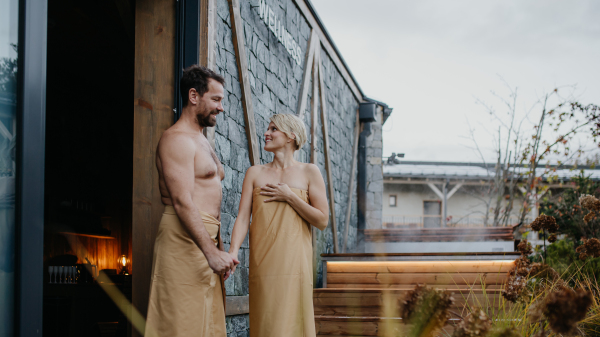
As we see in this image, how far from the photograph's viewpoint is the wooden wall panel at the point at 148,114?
3240 mm

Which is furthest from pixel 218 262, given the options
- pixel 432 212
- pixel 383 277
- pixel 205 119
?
pixel 432 212

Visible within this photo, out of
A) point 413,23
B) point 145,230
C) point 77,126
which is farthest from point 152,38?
point 413,23

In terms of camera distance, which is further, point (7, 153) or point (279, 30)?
point (279, 30)

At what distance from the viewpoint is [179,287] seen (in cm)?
245

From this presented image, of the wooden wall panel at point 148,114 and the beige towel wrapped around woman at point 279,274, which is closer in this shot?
the beige towel wrapped around woman at point 279,274

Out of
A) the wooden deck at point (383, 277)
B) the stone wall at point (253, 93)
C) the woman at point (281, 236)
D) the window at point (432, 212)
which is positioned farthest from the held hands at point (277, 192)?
the window at point (432, 212)

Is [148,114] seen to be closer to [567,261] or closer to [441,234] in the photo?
[567,261]

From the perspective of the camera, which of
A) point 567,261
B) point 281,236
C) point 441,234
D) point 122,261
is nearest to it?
point 281,236

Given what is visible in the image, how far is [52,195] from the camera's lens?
18.9ft

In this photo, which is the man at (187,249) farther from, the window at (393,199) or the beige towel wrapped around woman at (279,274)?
the window at (393,199)

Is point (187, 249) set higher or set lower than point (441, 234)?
higher

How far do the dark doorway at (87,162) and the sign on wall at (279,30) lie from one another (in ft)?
4.07

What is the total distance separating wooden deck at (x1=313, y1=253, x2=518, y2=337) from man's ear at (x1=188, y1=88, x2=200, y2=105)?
2.70m

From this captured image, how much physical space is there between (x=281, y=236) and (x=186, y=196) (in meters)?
0.62
